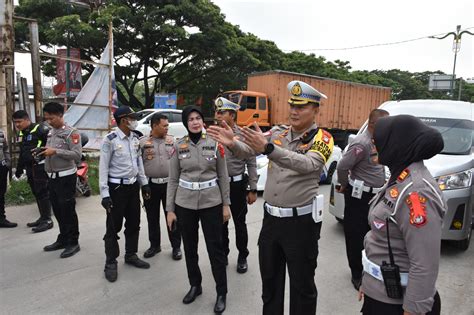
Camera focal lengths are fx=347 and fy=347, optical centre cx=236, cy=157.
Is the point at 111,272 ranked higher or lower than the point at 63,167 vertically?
lower

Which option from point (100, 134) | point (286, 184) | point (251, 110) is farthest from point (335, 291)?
point (251, 110)

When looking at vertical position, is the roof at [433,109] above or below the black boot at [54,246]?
above

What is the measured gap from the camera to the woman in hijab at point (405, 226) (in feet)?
4.74

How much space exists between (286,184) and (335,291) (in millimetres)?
1622

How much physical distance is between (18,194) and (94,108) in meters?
2.86

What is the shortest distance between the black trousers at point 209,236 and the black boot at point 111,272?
0.92m

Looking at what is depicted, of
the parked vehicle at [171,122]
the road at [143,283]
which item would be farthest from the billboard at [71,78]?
the road at [143,283]

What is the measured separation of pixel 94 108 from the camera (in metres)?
8.30

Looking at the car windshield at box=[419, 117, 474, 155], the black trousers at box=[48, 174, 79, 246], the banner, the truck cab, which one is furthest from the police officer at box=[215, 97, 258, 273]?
the truck cab

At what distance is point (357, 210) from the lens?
3311 mm

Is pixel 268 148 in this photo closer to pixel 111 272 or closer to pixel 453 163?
pixel 111 272

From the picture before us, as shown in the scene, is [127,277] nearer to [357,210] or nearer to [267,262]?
[267,262]

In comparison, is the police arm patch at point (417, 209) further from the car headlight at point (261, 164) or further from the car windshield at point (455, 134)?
the car headlight at point (261, 164)

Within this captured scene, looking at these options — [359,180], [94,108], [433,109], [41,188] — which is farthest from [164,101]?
[359,180]
